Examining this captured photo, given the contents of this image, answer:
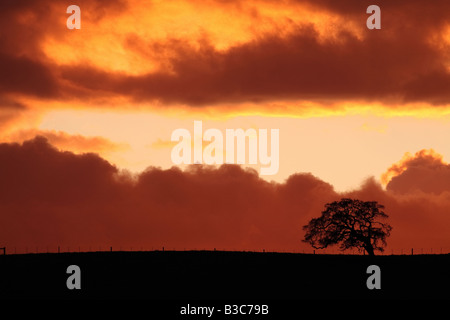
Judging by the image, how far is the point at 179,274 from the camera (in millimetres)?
83938

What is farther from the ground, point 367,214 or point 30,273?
point 367,214

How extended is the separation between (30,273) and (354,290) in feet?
99.6

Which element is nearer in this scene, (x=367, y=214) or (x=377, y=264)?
(x=377, y=264)

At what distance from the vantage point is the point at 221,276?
83625 millimetres

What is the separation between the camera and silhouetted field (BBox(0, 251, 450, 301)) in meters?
77.6

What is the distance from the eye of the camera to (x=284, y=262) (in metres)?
90.4

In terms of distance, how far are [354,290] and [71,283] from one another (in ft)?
82.8

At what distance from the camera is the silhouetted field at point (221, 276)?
7762 cm
